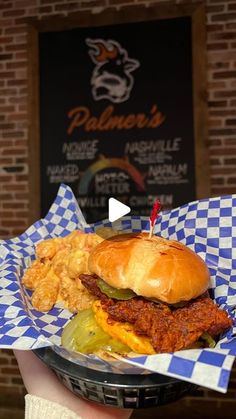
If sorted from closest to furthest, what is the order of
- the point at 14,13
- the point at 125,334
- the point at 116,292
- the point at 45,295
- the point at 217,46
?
1. the point at 125,334
2. the point at 116,292
3. the point at 45,295
4. the point at 217,46
5. the point at 14,13

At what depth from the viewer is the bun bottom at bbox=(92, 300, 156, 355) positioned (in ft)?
4.24

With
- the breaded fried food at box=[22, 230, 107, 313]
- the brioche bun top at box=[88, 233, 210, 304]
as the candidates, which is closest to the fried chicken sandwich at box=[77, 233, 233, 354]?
the brioche bun top at box=[88, 233, 210, 304]

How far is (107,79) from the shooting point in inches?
150

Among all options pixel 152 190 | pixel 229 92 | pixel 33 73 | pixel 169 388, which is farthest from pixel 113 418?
pixel 33 73

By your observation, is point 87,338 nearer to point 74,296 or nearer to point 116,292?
point 116,292

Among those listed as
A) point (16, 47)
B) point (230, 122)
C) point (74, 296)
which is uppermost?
point (16, 47)

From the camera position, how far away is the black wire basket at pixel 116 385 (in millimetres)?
1227

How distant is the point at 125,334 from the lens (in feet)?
4.39

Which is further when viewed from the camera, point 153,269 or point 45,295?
point 45,295

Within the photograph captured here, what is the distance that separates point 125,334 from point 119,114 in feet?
8.85

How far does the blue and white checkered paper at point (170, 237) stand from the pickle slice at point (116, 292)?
0.22 metres

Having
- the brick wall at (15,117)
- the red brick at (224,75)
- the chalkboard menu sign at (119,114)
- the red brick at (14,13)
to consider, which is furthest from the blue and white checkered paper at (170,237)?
the red brick at (14,13)

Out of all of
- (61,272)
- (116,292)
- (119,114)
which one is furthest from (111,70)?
(116,292)

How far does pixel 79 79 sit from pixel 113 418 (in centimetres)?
300
